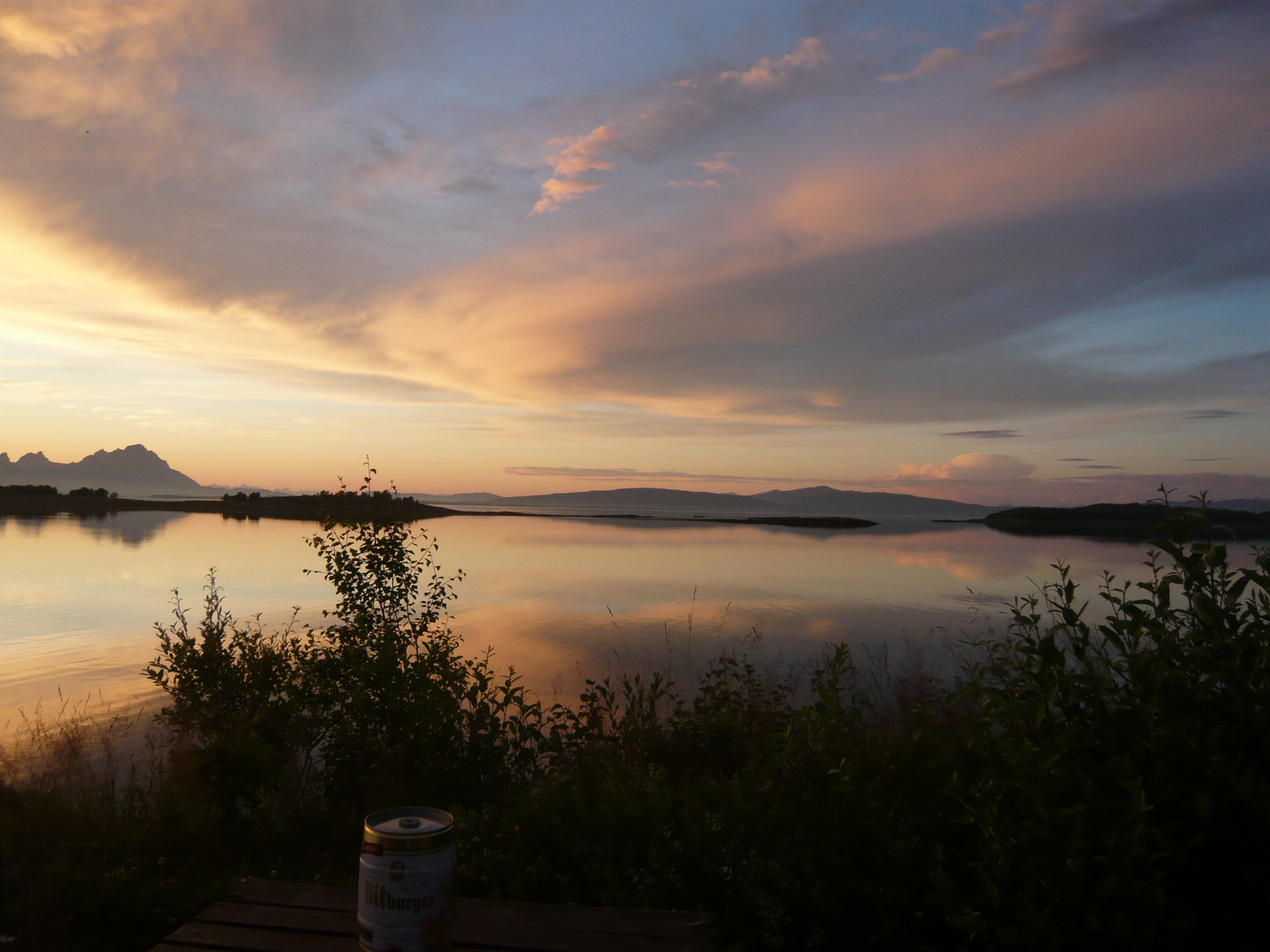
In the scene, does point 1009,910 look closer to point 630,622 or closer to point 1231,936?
point 1231,936

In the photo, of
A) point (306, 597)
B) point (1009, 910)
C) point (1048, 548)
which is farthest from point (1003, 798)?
point (1048, 548)

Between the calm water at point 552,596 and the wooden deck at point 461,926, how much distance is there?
838 cm

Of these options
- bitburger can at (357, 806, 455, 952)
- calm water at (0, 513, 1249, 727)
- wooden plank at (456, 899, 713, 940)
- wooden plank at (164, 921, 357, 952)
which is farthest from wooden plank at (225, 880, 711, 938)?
calm water at (0, 513, 1249, 727)

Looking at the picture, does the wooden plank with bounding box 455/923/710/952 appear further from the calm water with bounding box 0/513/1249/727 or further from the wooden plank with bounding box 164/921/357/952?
the calm water with bounding box 0/513/1249/727

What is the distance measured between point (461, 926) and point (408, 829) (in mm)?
630

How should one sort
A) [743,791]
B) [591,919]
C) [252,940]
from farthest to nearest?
[743,791] → [591,919] → [252,940]

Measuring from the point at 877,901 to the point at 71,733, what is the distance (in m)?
9.27

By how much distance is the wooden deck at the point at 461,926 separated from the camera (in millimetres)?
2848

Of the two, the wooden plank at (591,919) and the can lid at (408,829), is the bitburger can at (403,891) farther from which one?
the wooden plank at (591,919)

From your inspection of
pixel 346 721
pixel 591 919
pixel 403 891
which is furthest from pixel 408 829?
pixel 346 721

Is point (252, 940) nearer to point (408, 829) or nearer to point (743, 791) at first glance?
point (408, 829)

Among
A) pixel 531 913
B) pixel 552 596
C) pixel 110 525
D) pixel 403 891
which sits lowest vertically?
pixel 552 596

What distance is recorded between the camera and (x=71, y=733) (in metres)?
8.83

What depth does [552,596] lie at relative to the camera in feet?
78.1
